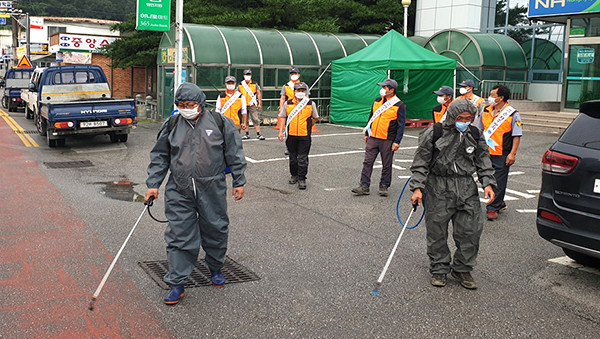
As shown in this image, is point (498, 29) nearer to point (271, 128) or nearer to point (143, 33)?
point (271, 128)

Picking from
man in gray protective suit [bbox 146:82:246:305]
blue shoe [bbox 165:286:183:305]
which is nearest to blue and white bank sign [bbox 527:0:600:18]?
man in gray protective suit [bbox 146:82:246:305]

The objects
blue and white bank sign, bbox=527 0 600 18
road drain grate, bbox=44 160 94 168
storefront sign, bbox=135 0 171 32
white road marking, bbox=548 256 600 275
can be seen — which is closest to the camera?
white road marking, bbox=548 256 600 275

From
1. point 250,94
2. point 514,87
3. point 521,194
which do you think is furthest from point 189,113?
point 514,87

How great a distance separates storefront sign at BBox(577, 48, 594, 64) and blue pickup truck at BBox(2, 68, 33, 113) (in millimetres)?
23934

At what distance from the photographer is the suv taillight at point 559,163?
17.3ft

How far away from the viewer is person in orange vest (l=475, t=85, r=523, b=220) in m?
7.98

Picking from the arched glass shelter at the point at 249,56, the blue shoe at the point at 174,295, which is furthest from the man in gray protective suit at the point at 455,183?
the arched glass shelter at the point at 249,56

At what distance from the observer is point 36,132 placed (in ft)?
60.5

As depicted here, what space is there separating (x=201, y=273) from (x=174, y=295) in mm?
807

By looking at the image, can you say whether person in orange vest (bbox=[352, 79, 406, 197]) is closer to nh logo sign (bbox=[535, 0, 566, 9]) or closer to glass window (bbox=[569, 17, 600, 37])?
nh logo sign (bbox=[535, 0, 566, 9])

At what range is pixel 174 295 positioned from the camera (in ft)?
16.0

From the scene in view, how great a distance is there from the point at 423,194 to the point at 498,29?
2431cm

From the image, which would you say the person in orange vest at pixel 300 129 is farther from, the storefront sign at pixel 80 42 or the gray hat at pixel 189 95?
the storefront sign at pixel 80 42

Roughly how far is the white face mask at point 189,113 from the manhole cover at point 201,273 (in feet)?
4.92
